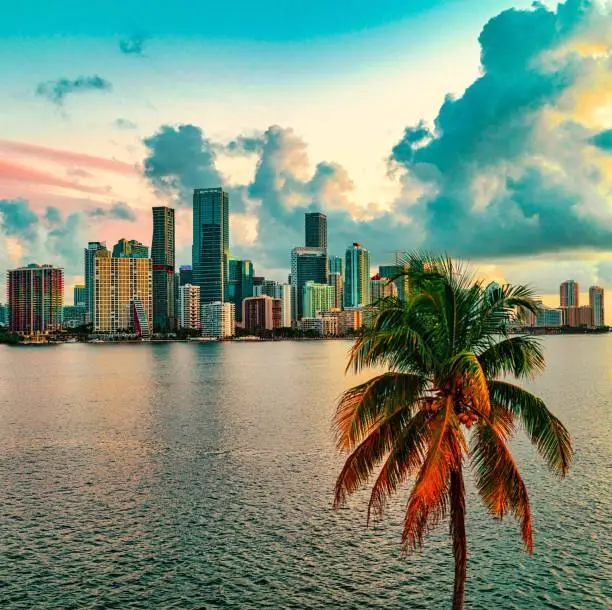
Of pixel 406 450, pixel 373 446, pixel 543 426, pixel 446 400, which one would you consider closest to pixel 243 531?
pixel 373 446

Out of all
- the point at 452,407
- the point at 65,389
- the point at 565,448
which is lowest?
the point at 65,389

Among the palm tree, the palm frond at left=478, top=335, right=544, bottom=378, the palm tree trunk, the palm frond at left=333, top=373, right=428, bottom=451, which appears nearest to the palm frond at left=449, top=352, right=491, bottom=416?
the palm tree

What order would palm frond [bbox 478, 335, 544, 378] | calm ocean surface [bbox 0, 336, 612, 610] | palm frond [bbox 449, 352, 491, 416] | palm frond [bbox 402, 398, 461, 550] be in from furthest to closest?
calm ocean surface [bbox 0, 336, 612, 610] < palm frond [bbox 478, 335, 544, 378] < palm frond [bbox 402, 398, 461, 550] < palm frond [bbox 449, 352, 491, 416]

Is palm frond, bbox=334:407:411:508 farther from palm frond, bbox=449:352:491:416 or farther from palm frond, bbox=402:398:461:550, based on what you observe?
palm frond, bbox=449:352:491:416

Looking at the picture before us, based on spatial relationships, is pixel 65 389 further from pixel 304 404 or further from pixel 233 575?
pixel 233 575

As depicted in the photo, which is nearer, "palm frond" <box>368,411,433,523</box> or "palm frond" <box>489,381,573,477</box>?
"palm frond" <box>489,381,573,477</box>

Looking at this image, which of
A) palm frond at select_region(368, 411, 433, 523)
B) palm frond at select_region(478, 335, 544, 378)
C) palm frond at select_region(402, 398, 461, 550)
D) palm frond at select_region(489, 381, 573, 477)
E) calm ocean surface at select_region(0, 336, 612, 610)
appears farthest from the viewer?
calm ocean surface at select_region(0, 336, 612, 610)

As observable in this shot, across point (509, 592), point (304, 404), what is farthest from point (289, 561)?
point (304, 404)
